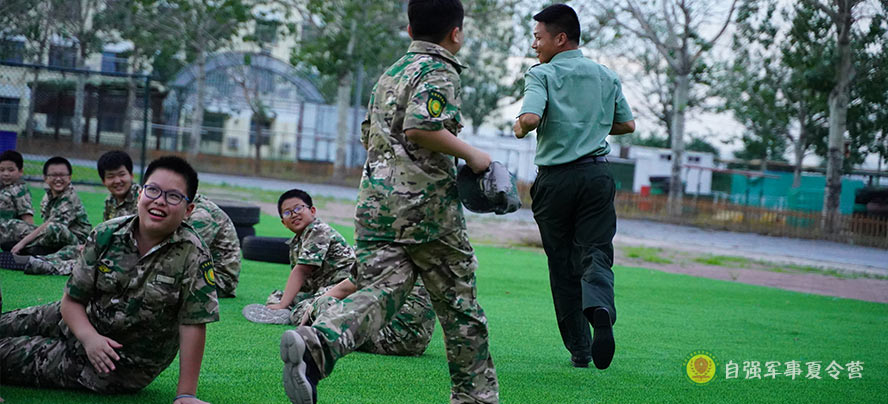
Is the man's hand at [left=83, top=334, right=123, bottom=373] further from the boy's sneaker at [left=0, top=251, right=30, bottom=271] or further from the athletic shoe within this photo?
the boy's sneaker at [left=0, top=251, right=30, bottom=271]

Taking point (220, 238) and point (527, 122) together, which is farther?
point (220, 238)

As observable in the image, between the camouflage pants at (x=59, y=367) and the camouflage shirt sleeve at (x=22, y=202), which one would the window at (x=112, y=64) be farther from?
the camouflage pants at (x=59, y=367)

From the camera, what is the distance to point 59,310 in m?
3.56

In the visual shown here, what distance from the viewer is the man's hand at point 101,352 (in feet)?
10.3

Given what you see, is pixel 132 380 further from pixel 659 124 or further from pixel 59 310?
pixel 659 124

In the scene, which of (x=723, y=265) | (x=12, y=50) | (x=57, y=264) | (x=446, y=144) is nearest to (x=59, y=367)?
(x=446, y=144)

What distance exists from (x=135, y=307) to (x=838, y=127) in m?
24.3

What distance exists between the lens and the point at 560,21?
4742 millimetres

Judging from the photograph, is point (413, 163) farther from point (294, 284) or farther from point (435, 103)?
point (294, 284)

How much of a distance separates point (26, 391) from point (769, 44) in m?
28.0

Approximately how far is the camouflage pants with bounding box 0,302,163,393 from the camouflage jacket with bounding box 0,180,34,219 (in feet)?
15.8

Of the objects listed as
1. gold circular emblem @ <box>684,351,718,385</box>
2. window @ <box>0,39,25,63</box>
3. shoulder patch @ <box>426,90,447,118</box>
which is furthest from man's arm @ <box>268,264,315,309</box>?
window @ <box>0,39,25,63</box>

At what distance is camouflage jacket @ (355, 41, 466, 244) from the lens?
127 inches

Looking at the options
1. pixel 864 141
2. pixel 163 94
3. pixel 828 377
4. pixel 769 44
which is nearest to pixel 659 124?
pixel 864 141
